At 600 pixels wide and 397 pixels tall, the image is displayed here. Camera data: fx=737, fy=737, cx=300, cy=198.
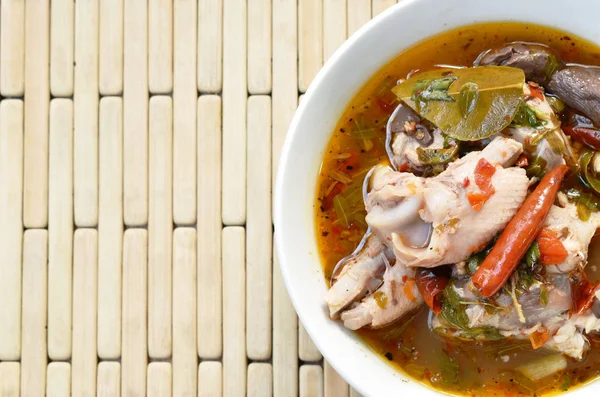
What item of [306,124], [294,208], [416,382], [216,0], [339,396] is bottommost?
[339,396]

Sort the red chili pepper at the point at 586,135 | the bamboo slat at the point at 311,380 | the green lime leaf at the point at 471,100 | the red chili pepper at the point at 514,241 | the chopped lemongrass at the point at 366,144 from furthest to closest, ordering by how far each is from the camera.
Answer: the bamboo slat at the point at 311,380 → the chopped lemongrass at the point at 366,144 → the red chili pepper at the point at 586,135 → the green lime leaf at the point at 471,100 → the red chili pepper at the point at 514,241

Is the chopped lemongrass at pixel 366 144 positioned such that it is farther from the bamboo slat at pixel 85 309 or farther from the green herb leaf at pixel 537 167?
the bamboo slat at pixel 85 309

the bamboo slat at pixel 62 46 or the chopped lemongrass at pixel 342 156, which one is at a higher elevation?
the bamboo slat at pixel 62 46

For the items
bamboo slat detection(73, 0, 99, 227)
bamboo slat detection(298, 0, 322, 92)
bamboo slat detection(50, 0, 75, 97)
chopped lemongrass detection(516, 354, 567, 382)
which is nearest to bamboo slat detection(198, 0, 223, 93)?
bamboo slat detection(298, 0, 322, 92)

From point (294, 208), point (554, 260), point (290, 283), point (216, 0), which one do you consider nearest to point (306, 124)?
point (294, 208)

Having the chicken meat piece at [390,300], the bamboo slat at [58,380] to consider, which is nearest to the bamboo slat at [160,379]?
the bamboo slat at [58,380]

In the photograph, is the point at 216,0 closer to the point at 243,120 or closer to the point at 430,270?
the point at 243,120

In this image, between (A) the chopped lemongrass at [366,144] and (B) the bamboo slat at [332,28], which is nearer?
(A) the chopped lemongrass at [366,144]

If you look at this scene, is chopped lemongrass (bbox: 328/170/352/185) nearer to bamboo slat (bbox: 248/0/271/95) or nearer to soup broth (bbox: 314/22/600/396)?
soup broth (bbox: 314/22/600/396)
